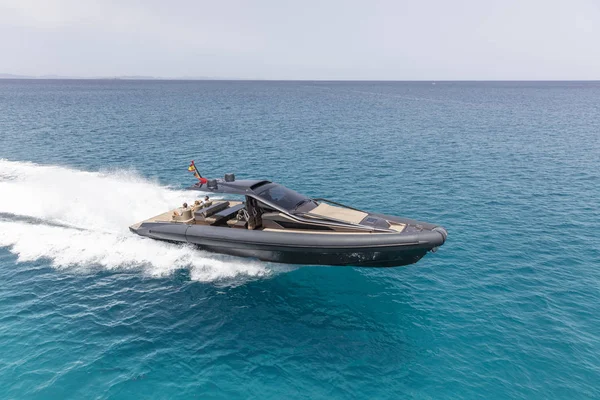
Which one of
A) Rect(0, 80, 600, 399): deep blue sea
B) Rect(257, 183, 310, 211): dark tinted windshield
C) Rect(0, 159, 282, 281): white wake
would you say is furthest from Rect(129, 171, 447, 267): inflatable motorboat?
Rect(0, 80, 600, 399): deep blue sea

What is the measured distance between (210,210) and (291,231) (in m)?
4.59

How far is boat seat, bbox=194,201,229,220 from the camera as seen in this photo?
17752 mm

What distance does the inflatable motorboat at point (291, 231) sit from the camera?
1473 centimetres

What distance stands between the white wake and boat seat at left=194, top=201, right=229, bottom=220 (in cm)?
161

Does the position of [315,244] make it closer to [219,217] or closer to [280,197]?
[280,197]

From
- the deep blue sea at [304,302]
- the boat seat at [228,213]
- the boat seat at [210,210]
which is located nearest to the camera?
the deep blue sea at [304,302]

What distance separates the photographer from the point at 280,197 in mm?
17031

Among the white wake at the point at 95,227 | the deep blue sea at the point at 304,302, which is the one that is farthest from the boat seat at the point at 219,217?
the deep blue sea at the point at 304,302

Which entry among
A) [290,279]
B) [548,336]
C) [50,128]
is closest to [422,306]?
[548,336]

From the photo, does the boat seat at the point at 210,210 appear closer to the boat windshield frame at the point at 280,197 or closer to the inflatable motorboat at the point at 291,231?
the inflatable motorboat at the point at 291,231

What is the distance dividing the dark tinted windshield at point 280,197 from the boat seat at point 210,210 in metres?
3.02

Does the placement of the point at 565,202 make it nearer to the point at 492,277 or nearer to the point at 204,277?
the point at 492,277

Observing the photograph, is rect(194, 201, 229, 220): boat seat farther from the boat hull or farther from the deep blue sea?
the deep blue sea

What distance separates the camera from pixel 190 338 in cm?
1296
